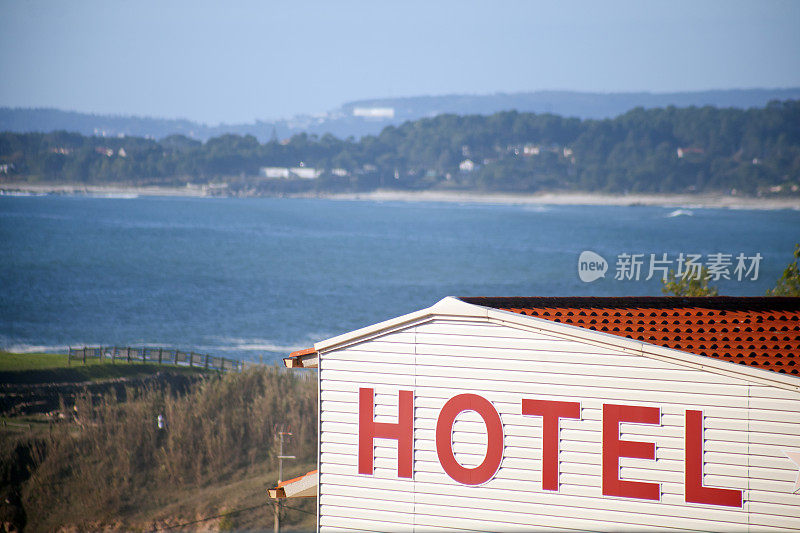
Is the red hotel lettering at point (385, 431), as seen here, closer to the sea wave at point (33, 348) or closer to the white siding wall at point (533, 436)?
the white siding wall at point (533, 436)

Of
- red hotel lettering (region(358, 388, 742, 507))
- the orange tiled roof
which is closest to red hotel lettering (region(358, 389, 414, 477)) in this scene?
red hotel lettering (region(358, 388, 742, 507))

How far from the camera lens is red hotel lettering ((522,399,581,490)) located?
9.77m

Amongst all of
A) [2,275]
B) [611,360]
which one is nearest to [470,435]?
[611,360]

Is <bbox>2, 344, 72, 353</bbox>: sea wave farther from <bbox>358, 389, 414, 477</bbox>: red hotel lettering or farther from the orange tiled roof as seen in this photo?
the orange tiled roof

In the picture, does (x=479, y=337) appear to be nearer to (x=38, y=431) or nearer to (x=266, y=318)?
(x=38, y=431)

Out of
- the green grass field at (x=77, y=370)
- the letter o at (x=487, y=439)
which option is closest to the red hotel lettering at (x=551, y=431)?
the letter o at (x=487, y=439)

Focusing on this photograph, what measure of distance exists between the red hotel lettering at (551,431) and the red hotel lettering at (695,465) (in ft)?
3.88

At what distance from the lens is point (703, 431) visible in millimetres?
9266

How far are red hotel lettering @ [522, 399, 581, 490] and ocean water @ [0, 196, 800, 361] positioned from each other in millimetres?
50118

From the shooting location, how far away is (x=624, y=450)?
9.51 m

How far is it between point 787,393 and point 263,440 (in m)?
19.6

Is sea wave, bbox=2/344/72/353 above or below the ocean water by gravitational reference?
below

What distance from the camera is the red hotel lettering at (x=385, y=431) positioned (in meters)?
10.4

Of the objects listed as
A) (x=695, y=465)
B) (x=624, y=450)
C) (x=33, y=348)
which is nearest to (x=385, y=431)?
(x=624, y=450)
